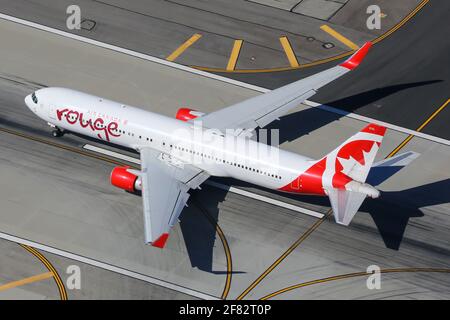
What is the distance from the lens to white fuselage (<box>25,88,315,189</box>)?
62438 millimetres

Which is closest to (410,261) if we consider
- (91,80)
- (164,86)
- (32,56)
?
(164,86)

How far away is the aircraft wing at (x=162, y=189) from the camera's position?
5603cm

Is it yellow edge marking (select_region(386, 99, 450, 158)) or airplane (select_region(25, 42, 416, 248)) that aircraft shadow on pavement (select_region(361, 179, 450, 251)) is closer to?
yellow edge marking (select_region(386, 99, 450, 158))

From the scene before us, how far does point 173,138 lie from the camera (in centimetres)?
6456

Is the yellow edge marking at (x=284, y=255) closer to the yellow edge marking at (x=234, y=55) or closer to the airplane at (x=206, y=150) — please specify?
the airplane at (x=206, y=150)

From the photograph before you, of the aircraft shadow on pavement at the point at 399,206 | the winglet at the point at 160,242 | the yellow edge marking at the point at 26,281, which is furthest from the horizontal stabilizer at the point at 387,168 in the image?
the yellow edge marking at the point at 26,281

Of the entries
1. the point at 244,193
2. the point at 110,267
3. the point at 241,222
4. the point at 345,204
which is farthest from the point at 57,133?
the point at 345,204

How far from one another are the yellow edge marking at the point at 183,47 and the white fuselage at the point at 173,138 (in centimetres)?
1577

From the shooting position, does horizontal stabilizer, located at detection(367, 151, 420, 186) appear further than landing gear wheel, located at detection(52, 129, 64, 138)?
No

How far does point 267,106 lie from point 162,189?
1471 centimetres

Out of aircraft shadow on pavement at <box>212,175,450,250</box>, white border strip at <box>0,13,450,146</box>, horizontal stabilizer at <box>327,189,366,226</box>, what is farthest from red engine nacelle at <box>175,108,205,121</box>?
horizontal stabilizer at <box>327,189,366,226</box>

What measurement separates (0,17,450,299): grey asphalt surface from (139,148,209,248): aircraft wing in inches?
120

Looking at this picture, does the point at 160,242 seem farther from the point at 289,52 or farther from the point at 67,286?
the point at 289,52
